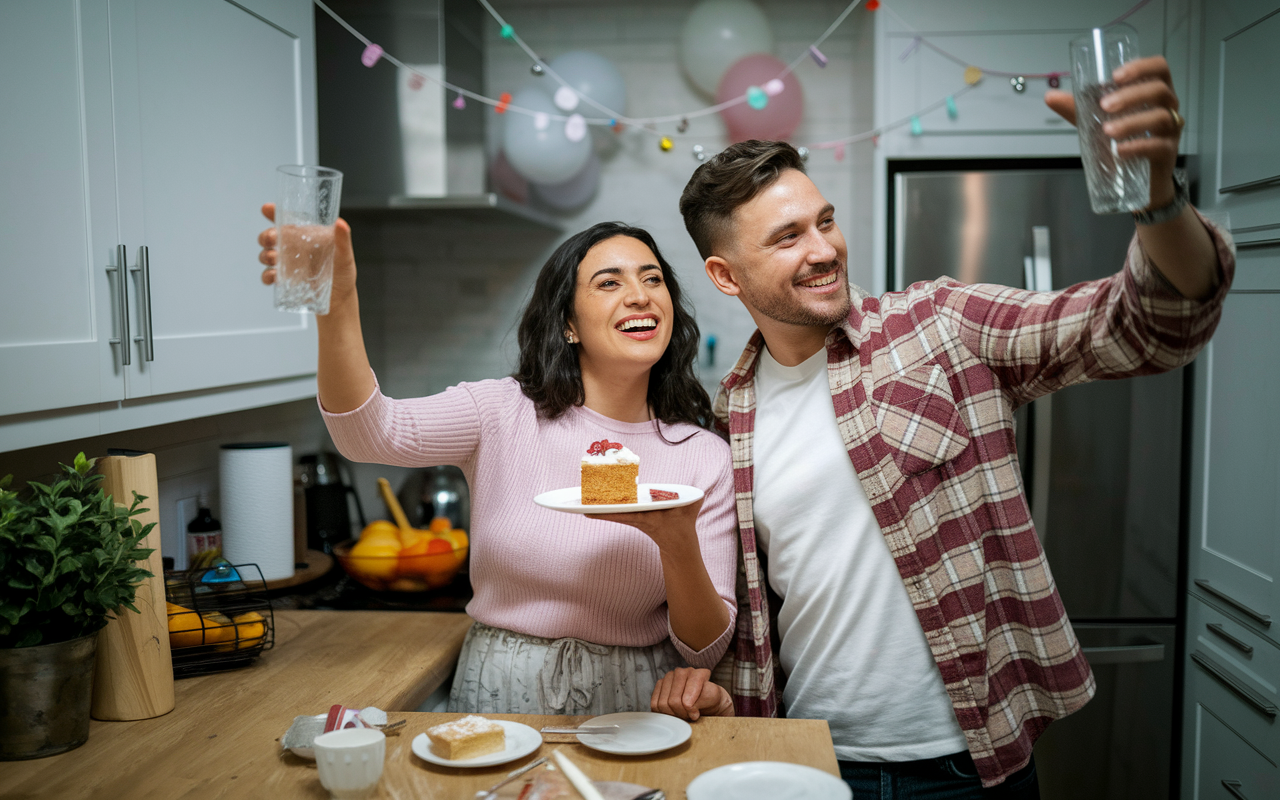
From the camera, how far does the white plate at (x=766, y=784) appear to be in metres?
1.04

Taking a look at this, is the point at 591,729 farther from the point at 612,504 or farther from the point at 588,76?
the point at 588,76

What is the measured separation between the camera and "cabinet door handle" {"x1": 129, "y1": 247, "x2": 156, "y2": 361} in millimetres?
1560

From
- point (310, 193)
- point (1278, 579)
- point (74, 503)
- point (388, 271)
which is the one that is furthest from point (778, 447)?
point (388, 271)

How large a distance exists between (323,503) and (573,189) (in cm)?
129

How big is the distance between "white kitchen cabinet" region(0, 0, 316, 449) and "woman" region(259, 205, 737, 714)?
0.49 meters

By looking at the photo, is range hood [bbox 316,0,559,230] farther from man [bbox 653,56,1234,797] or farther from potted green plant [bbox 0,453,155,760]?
potted green plant [bbox 0,453,155,760]

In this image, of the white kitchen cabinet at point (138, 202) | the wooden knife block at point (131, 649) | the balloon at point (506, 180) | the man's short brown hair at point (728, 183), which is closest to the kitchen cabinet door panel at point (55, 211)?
the white kitchen cabinet at point (138, 202)

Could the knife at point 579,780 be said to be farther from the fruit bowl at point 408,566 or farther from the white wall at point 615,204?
the white wall at point 615,204

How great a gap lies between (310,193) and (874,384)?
924mm

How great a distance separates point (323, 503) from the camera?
269 cm

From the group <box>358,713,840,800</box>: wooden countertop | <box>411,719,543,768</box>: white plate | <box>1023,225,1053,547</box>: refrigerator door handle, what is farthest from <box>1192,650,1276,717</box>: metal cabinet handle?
<box>411,719,543,768</box>: white plate

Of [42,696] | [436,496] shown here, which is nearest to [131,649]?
[42,696]

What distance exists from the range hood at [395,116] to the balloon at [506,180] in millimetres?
164

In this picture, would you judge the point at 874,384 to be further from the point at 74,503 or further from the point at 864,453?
the point at 74,503
